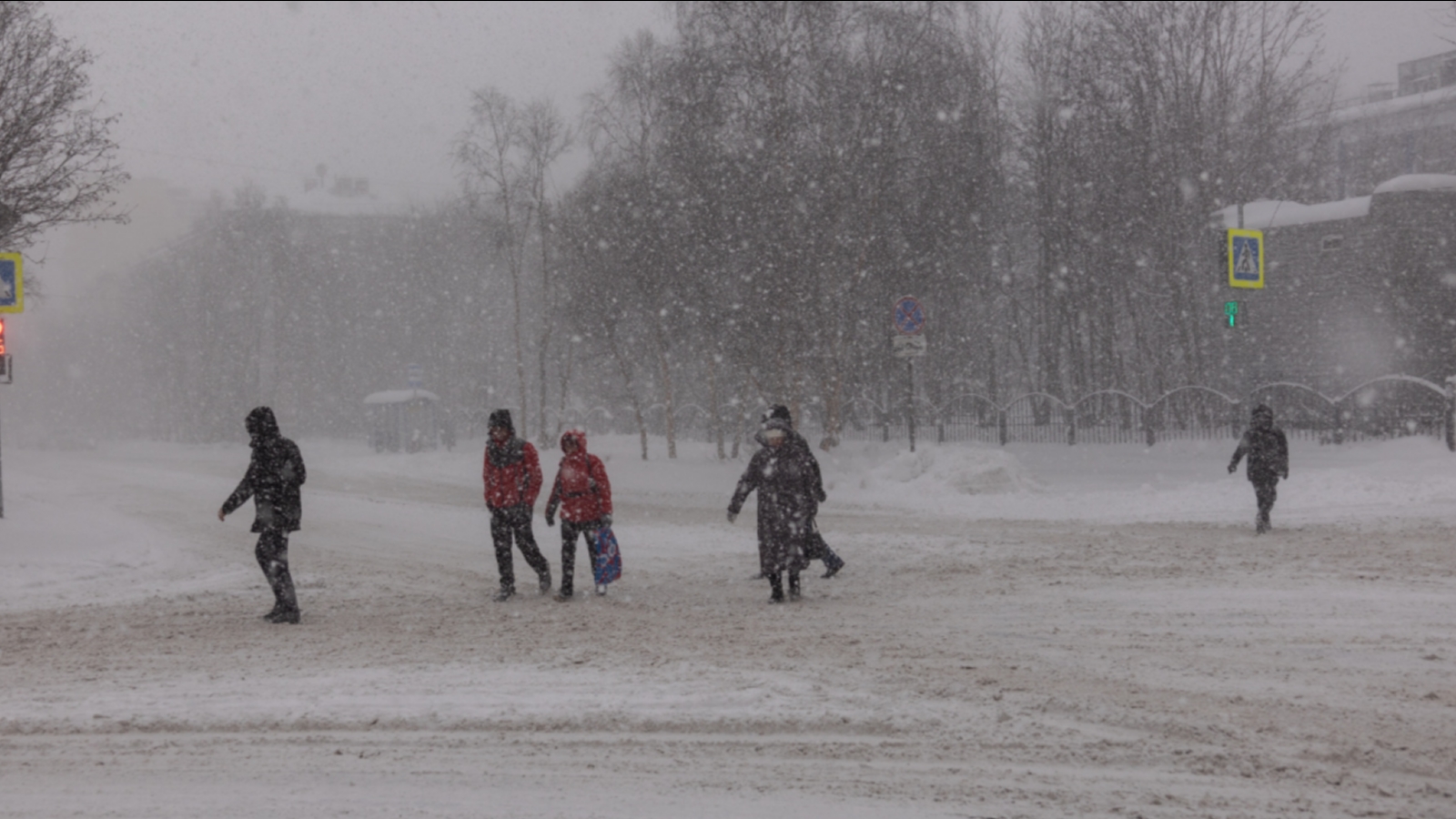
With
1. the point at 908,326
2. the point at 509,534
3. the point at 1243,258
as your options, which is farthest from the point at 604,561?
the point at 1243,258

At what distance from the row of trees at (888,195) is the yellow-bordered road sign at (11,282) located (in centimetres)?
1464

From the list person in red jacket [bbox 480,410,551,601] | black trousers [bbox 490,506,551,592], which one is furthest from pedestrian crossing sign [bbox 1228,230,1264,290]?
black trousers [bbox 490,506,551,592]

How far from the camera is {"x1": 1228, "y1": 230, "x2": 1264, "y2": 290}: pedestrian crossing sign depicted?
1898 centimetres

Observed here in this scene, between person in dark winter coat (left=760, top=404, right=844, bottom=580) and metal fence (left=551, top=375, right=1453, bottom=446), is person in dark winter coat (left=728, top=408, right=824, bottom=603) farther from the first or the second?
metal fence (left=551, top=375, right=1453, bottom=446)

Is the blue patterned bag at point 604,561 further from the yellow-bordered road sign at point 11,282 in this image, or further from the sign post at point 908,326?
the sign post at point 908,326

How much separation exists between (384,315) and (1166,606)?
207ft

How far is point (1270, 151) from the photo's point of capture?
33375mm

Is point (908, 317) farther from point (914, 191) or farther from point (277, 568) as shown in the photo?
point (277, 568)

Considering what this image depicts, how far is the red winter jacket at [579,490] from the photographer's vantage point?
32.8ft

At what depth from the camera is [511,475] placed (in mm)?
10164

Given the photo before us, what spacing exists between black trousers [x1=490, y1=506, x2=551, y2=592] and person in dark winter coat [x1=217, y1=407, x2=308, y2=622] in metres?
1.63

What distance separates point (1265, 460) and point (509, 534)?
852 centimetres

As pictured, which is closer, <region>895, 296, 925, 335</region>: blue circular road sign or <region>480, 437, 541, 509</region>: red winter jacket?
<region>480, 437, 541, 509</region>: red winter jacket

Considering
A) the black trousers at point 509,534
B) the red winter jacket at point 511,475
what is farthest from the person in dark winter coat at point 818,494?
the black trousers at point 509,534
